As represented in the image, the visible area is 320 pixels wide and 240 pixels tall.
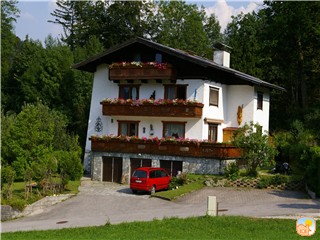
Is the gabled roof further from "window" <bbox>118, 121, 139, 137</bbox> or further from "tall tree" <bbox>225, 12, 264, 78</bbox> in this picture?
"tall tree" <bbox>225, 12, 264, 78</bbox>

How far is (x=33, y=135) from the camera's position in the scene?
118 ft

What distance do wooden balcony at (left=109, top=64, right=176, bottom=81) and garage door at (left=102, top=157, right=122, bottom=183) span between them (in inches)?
244

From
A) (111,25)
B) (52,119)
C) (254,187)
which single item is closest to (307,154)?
(254,187)

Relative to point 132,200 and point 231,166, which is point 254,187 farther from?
point 132,200

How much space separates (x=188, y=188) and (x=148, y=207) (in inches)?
196

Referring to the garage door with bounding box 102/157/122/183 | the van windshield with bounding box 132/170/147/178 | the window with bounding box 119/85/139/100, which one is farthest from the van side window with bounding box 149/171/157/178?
the window with bounding box 119/85/139/100

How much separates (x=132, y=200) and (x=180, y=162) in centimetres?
838

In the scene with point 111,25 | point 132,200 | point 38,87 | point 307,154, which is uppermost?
point 111,25

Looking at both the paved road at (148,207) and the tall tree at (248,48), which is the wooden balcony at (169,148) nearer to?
the paved road at (148,207)

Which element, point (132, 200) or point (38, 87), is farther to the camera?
point (38, 87)

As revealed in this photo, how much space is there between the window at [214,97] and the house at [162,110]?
0.07 m

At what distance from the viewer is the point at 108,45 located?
64250 millimetres

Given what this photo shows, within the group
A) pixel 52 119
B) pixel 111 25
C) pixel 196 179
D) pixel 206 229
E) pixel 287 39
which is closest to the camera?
pixel 206 229

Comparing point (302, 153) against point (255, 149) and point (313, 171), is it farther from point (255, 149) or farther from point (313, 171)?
point (313, 171)
